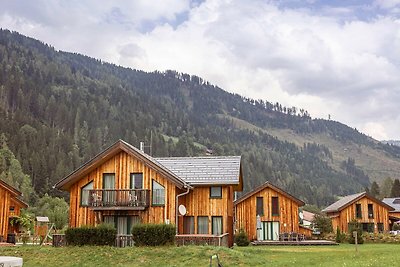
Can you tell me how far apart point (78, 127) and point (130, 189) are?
16980 cm

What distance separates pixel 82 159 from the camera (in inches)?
6250

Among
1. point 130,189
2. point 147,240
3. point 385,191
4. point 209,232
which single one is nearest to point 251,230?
point 209,232

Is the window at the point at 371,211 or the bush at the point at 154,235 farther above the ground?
the window at the point at 371,211

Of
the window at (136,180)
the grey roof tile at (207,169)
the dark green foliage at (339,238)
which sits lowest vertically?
the dark green foliage at (339,238)

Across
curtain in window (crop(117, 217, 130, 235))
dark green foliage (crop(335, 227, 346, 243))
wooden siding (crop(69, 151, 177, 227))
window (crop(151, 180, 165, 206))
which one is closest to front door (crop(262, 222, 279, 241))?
dark green foliage (crop(335, 227, 346, 243))

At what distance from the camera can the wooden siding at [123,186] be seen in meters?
35.5

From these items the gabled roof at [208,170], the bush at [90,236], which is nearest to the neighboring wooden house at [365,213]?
the gabled roof at [208,170]

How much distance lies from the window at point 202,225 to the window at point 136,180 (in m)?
5.32

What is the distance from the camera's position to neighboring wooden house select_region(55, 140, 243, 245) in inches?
1395

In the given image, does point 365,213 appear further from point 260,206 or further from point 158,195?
point 158,195

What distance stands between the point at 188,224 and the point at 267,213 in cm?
1770

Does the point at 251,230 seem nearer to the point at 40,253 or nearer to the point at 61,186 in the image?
the point at 61,186

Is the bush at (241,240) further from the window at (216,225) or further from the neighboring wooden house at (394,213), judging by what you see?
the neighboring wooden house at (394,213)

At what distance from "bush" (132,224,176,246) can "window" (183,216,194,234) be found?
289 inches
